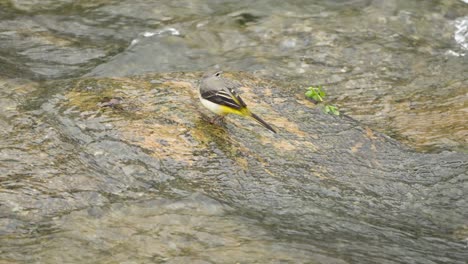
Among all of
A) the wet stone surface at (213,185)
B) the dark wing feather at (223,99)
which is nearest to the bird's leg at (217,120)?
the wet stone surface at (213,185)

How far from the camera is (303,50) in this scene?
437 inches

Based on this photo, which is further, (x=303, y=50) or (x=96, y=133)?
(x=303, y=50)

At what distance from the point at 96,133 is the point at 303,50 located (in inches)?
222

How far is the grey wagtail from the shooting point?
20.5 ft

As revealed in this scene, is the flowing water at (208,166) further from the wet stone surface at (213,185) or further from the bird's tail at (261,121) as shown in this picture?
the bird's tail at (261,121)

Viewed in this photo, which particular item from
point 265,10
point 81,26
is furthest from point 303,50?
point 81,26

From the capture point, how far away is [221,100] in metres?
6.24

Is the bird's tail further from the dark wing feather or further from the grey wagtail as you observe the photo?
the dark wing feather

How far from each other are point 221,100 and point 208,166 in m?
0.66

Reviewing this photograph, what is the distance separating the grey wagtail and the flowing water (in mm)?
649

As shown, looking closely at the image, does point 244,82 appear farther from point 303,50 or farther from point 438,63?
point 438,63

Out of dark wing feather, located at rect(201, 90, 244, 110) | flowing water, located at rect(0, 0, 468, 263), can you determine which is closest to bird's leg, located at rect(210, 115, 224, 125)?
dark wing feather, located at rect(201, 90, 244, 110)

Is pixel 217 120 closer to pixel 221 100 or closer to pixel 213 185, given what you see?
pixel 221 100

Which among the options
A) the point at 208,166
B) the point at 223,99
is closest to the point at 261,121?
the point at 223,99
